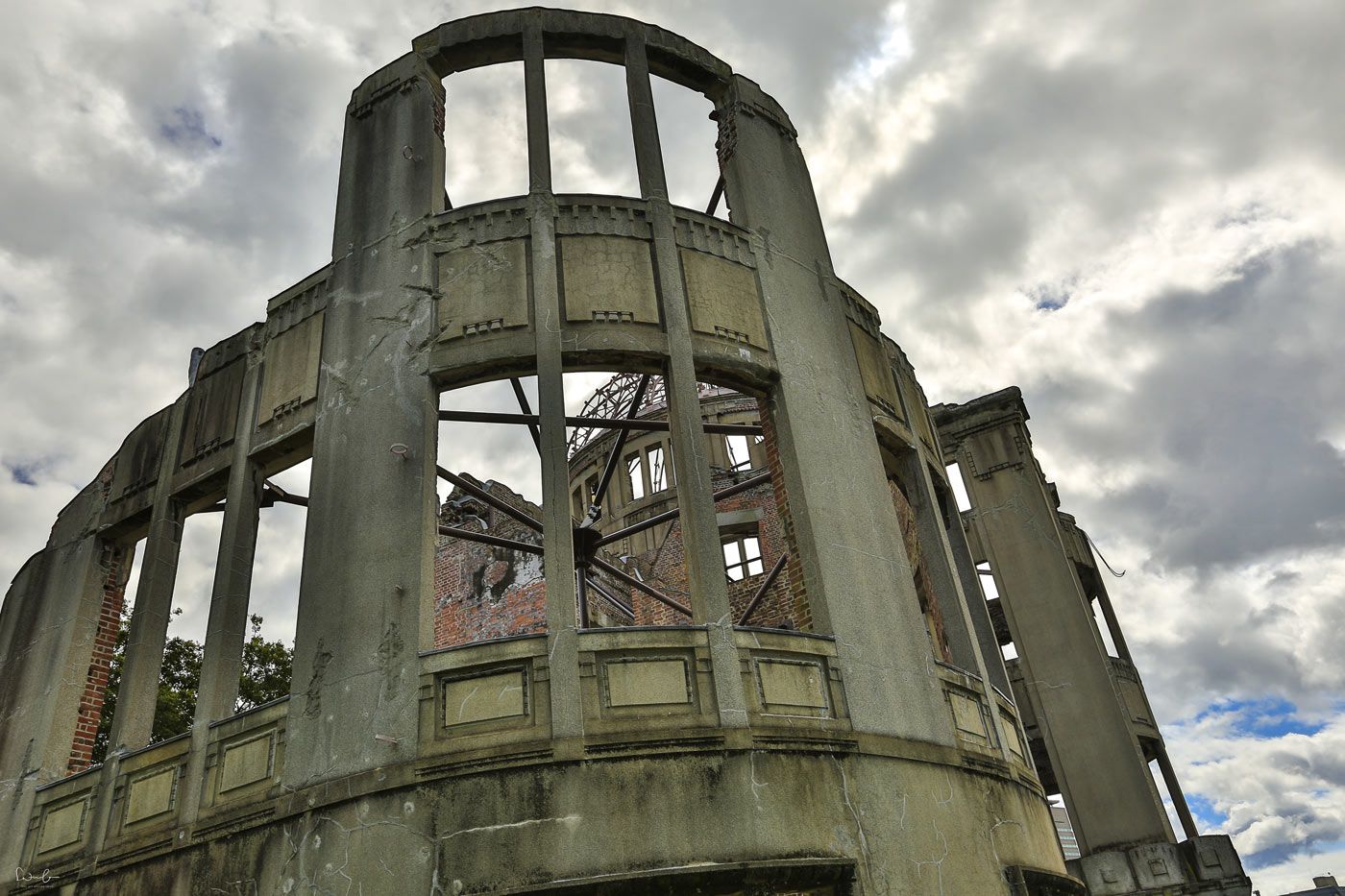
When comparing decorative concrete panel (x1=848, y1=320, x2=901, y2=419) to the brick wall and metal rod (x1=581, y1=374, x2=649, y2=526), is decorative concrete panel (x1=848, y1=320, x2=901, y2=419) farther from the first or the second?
the brick wall

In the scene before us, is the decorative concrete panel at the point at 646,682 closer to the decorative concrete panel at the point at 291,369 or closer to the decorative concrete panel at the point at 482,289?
the decorative concrete panel at the point at 482,289

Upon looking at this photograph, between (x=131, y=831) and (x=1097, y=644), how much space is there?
15054 mm

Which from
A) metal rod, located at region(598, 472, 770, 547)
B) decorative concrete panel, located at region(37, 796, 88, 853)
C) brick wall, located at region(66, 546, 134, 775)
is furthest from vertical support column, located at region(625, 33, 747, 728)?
brick wall, located at region(66, 546, 134, 775)

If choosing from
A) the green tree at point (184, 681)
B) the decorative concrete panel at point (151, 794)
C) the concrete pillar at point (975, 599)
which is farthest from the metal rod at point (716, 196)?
the green tree at point (184, 681)

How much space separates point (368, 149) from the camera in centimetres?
1136

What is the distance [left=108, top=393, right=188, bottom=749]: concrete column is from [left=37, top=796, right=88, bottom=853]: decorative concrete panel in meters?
0.67

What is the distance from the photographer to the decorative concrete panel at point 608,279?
30.9 ft

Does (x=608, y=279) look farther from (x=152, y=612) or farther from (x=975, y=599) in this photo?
(x=152, y=612)

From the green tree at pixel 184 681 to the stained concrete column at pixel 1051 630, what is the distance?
14.6 m

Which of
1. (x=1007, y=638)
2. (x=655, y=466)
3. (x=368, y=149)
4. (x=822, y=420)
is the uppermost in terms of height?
(x=655, y=466)

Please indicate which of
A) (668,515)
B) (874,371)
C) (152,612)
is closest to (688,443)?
(874,371)

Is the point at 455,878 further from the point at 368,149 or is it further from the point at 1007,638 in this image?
the point at 1007,638

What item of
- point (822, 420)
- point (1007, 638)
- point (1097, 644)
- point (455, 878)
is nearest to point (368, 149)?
point (822, 420)

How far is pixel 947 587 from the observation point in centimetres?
1054
